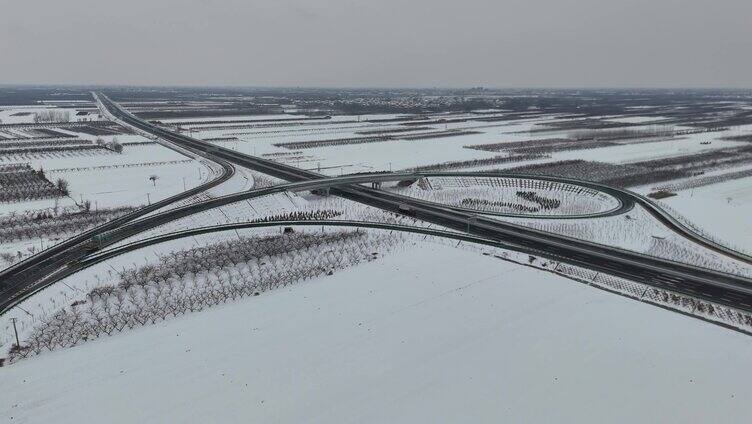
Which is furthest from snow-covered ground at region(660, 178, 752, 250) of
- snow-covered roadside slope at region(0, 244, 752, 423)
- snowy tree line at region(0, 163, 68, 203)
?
snowy tree line at region(0, 163, 68, 203)

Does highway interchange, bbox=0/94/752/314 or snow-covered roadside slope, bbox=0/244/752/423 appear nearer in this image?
snow-covered roadside slope, bbox=0/244/752/423

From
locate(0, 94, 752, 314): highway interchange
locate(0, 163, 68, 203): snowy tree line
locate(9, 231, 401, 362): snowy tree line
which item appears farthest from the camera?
locate(0, 163, 68, 203): snowy tree line

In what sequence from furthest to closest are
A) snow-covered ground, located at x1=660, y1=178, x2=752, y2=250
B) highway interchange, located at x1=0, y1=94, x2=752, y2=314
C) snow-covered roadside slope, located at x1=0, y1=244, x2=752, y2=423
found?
snow-covered ground, located at x1=660, y1=178, x2=752, y2=250
highway interchange, located at x1=0, y1=94, x2=752, y2=314
snow-covered roadside slope, located at x1=0, y1=244, x2=752, y2=423

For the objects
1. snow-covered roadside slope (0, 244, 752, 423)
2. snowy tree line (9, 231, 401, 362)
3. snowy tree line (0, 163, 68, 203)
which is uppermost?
snowy tree line (0, 163, 68, 203)

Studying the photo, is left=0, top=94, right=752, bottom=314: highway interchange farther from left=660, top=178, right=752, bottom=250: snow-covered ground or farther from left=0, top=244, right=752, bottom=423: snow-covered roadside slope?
left=0, top=244, right=752, bottom=423: snow-covered roadside slope

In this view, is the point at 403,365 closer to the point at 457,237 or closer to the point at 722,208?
the point at 457,237

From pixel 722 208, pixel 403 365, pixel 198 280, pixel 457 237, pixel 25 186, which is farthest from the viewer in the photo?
pixel 25 186

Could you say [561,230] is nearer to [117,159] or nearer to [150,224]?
[150,224]

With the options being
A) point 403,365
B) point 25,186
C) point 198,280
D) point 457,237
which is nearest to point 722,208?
point 457,237
